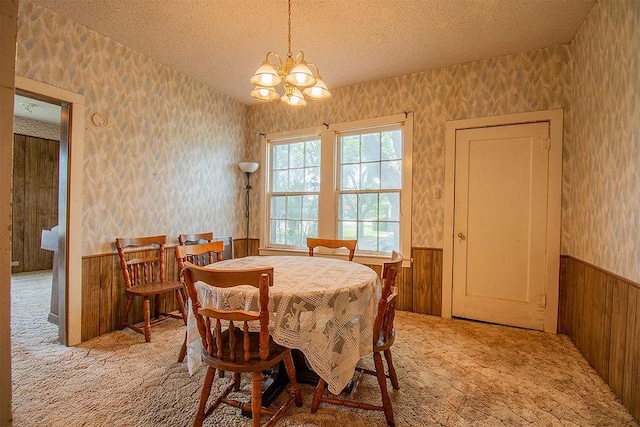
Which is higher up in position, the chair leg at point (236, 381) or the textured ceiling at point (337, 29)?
the textured ceiling at point (337, 29)

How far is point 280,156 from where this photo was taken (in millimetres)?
4301

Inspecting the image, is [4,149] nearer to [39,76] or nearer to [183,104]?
[39,76]

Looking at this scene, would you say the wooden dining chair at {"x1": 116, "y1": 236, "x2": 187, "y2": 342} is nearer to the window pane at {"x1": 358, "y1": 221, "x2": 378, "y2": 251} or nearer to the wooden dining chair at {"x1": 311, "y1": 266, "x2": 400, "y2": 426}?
the wooden dining chair at {"x1": 311, "y1": 266, "x2": 400, "y2": 426}

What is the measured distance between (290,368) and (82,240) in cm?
222

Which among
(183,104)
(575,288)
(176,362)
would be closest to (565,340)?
(575,288)

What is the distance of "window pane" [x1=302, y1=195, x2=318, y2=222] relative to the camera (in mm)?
4016

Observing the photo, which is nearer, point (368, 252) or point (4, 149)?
point (4, 149)

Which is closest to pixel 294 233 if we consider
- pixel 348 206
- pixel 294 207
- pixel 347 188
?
pixel 294 207

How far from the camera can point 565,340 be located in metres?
2.70

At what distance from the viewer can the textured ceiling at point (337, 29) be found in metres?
2.31

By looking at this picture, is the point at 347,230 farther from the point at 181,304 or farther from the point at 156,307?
the point at 156,307

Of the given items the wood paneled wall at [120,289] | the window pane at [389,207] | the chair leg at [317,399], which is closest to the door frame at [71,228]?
the wood paneled wall at [120,289]

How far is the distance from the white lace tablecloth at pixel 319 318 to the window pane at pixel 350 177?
219 cm

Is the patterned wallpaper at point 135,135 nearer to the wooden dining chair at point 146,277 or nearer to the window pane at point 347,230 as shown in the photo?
the wooden dining chair at point 146,277
